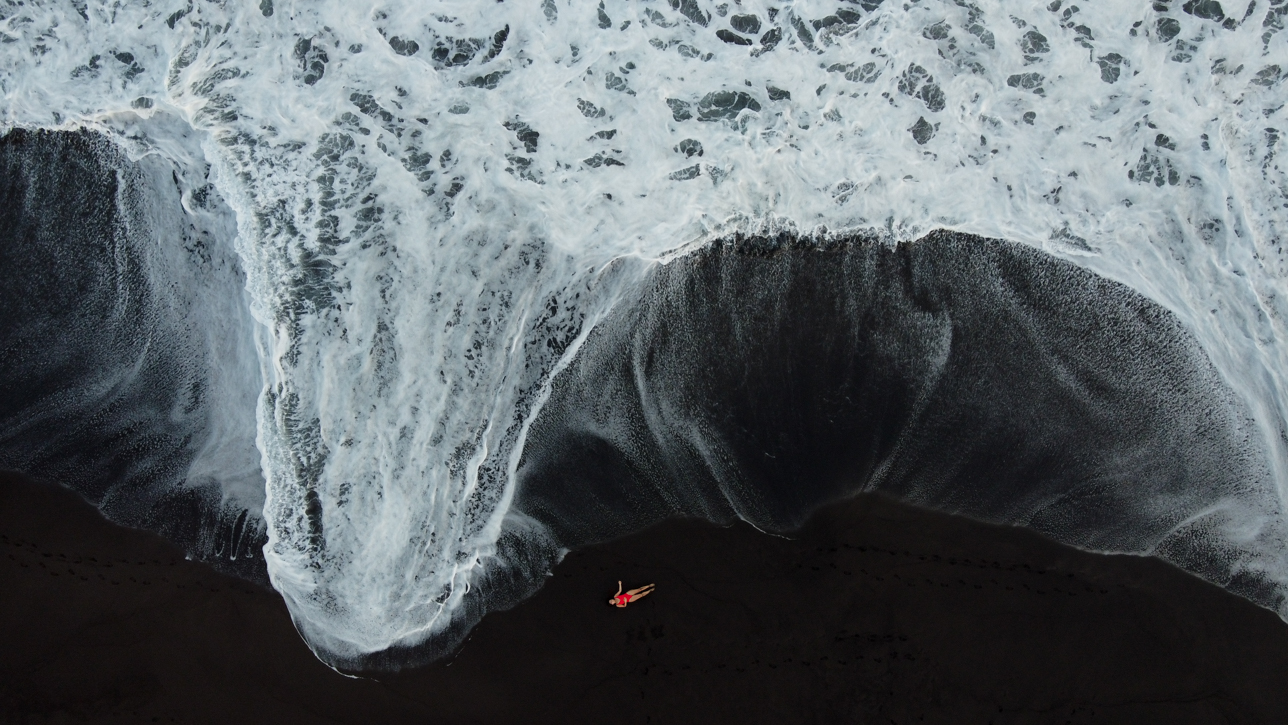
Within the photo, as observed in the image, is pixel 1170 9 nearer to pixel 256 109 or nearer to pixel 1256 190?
pixel 1256 190

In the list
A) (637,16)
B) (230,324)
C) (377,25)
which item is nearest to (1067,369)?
(637,16)

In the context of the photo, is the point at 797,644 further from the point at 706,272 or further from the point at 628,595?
the point at 706,272

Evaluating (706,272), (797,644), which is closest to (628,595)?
(797,644)

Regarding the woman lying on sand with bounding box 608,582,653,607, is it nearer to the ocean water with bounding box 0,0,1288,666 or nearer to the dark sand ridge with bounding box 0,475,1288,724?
the dark sand ridge with bounding box 0,475,1288,724

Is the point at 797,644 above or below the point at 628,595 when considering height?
below

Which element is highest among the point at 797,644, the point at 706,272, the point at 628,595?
the point at 706,272

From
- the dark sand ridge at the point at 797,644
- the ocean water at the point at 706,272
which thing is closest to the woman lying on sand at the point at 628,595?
the dark sand ridge at the point at 797,644
